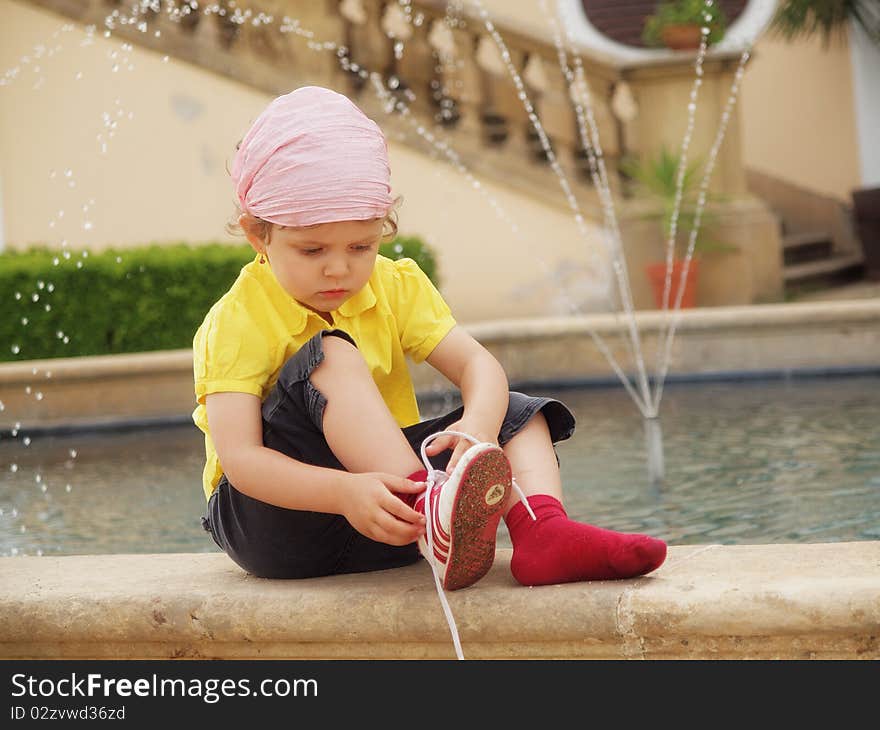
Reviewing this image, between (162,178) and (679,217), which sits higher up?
(679,217)

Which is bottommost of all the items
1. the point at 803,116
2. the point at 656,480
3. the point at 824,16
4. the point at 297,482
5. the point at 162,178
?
the point at 803,116

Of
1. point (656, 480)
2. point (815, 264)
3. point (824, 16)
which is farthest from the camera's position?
point (824, 16)

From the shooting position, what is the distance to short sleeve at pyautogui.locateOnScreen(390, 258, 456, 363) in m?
2.43

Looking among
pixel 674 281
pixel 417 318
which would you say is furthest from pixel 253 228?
pixel 674 281

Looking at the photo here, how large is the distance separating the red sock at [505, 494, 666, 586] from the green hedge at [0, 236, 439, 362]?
194 inches

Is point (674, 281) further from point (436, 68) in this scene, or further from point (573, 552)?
point (573, 552)

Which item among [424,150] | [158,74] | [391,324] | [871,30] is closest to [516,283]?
[424,150]

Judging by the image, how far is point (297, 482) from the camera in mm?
2090

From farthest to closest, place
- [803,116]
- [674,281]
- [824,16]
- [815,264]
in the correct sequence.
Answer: [803,116], [824,16], [815,264], [674,281]

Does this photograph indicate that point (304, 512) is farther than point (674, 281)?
No

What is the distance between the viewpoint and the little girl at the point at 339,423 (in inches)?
79.0

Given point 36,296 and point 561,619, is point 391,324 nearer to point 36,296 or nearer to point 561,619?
point 561,619

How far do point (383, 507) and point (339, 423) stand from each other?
0.52 feet
